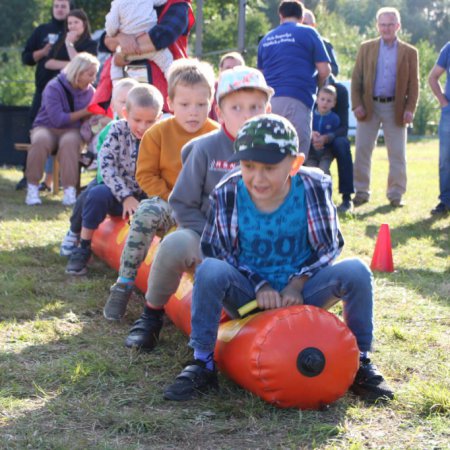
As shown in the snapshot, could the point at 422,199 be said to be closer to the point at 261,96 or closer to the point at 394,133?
the point at 394,133

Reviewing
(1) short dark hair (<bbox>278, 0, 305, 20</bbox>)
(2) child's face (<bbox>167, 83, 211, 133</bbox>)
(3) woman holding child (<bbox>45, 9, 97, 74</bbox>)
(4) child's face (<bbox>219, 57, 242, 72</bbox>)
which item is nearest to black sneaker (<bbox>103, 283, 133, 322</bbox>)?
(2) child's face (<bbox>167, 83, 211, 133</bbox>)

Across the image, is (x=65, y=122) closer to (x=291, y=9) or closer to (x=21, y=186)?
(x=21, y=186)

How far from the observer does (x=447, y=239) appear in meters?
7.50

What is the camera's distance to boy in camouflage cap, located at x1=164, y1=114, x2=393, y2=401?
3.29 meters

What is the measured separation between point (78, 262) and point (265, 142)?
264 centimetres

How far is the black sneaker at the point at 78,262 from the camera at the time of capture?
18.1 feet

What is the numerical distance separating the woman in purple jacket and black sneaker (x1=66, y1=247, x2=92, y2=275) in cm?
331

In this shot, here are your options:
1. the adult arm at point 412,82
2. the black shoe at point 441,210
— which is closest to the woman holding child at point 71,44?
the adult arm at point 412,82

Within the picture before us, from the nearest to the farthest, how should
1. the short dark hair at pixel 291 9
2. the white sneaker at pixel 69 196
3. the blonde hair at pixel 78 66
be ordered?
the short dark hair at pixel 291 9 < the blonde hair at pixel 78 66 < the white sneaker at pixel 69 196

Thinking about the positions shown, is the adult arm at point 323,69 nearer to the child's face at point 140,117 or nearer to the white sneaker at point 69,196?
the child's face at point 140,117

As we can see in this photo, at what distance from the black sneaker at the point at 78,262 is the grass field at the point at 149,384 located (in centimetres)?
7

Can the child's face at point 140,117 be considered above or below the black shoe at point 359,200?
above

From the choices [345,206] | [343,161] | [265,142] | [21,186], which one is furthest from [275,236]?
[21,186]

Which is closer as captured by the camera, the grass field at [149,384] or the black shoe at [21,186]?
the grass field at [149,384]
